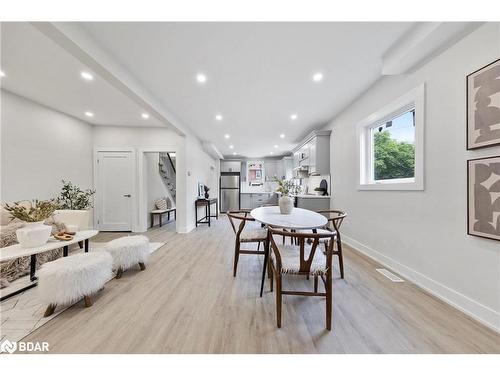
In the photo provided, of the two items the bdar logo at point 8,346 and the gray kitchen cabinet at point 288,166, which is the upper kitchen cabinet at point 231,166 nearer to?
the gray kitchen cabinet at point 288,166

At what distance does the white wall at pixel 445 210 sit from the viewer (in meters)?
1.48

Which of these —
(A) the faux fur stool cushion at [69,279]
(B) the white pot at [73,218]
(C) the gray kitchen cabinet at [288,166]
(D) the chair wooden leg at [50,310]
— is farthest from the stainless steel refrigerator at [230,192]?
(D) the chair wooden leg at [50,310]

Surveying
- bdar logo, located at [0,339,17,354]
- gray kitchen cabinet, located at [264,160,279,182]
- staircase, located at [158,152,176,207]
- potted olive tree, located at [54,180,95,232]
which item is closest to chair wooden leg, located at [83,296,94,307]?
bdar logo, located at [0,339,17,354]

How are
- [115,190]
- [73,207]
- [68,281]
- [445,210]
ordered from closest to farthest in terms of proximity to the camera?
[68,281] < [445,210] < [73,207] < [115,190]

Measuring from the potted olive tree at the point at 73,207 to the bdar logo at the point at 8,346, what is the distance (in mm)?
1968

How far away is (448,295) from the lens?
1721 mm

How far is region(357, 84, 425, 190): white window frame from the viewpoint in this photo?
1.99 metres

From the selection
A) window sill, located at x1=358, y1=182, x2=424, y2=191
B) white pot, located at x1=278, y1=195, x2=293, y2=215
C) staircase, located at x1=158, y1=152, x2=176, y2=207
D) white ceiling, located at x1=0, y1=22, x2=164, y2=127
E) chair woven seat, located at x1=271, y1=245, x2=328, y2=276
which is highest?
white ceiling, located at x1=0, y1=22, x2=164, y2=127

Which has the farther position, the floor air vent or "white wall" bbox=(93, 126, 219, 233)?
"white wall" bbox=(93, 126, 219, 233)

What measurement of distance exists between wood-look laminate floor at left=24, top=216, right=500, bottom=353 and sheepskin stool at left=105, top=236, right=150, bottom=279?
164 mm

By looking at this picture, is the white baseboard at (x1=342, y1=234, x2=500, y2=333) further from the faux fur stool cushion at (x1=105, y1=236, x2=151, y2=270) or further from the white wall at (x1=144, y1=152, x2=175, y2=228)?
the white wall at (x1=144, y1=152, x2=175, y2=228)

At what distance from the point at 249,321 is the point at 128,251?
1.71 meters

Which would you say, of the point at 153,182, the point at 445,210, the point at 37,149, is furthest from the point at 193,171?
the point at 445,210

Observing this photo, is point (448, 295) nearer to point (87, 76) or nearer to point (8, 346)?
point (8, 346)
